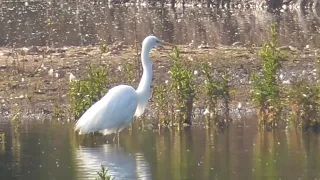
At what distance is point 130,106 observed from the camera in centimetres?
1341

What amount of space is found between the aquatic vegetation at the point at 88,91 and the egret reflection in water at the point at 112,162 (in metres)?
1.79

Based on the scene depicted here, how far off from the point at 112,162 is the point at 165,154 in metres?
0.81

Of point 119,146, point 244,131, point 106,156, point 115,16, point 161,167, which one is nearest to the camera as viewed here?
point 161,167

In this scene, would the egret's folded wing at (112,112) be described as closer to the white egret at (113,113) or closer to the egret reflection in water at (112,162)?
the white egret at (113,113)

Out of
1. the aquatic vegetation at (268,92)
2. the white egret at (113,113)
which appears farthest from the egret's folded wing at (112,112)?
the aquatic vegetation at (268,92)

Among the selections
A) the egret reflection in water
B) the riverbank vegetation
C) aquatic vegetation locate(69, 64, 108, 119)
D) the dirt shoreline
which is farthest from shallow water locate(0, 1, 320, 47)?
the egret reflection in water

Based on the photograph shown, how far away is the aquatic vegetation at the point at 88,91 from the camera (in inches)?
582

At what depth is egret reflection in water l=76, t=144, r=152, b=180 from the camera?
10.9 meters

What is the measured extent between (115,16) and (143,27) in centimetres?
840

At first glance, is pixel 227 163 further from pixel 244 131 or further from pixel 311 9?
pixel 311 9

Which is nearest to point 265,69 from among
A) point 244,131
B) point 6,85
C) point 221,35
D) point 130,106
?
point 244,131

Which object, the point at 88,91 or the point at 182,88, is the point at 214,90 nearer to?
the point at 182,88

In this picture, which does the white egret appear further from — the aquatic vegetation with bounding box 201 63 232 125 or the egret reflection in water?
the aquatic vegetation with bounding box 201 63 232 125

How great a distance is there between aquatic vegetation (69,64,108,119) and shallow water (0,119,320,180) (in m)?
0.38
